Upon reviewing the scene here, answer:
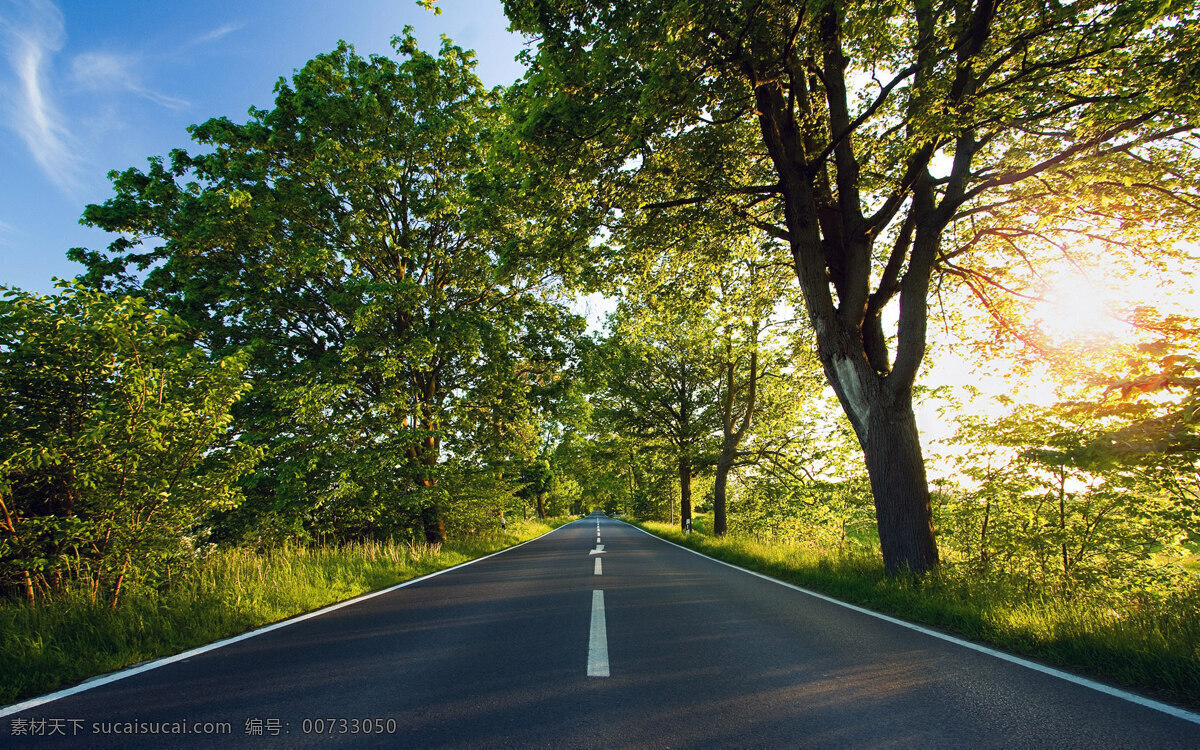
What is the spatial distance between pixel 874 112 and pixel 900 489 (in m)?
5.44

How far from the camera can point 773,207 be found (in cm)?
929

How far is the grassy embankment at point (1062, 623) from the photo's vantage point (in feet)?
10.3

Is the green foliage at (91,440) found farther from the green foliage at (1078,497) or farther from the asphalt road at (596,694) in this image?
the green foliage at (1078,497)

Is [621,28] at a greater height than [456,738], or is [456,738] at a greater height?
[621,28]

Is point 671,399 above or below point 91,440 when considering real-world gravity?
above

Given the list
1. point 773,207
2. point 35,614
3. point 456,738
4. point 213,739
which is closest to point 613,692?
point 456,738

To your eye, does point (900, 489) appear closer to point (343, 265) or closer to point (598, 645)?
point (598, 645)

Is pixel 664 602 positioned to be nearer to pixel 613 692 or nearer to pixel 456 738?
pixel 613 692

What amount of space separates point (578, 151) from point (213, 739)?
7.36 metres

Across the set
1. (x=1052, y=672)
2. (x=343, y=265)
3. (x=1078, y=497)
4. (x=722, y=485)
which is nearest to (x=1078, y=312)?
(x=1078, y=497)

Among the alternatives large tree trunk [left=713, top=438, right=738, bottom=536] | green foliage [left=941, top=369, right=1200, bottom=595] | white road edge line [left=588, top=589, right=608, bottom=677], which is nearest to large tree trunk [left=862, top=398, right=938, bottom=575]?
green foliage [left=941, top=369, right=1200, bottom=595]

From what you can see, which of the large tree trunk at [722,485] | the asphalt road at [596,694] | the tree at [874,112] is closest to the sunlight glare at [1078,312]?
the tree at [874,112]

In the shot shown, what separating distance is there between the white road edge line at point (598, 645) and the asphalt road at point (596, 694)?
0.07 feet

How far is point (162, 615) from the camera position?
4.58 metres
